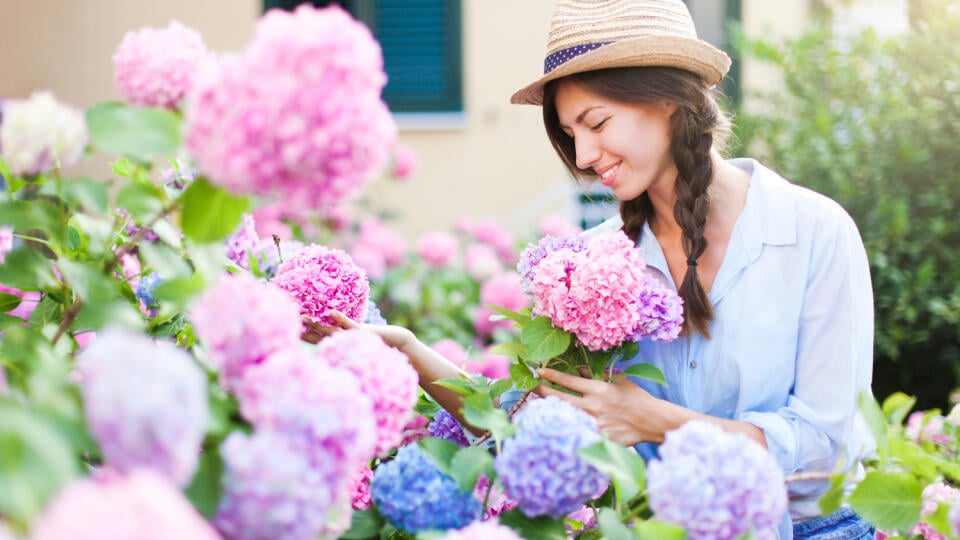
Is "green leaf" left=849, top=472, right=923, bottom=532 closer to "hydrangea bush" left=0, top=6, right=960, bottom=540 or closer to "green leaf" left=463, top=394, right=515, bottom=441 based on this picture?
"hydrangea bush" left=0, top=6, right=960, bottom=540

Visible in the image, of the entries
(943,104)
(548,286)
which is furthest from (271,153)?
(943,104)

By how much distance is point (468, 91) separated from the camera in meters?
5.98

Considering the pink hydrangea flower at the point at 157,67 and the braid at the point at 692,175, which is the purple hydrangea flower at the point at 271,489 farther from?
the braid at the point at 692,175

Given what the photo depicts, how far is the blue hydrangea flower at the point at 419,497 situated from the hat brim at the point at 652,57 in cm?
89

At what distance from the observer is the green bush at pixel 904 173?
3.11 metres

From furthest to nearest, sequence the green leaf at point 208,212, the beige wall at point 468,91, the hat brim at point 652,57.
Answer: the beige wall at point 468,91
the hat brim at point 652,57
the green leaf at point 208,212

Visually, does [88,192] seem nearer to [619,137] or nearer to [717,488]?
[717,488]

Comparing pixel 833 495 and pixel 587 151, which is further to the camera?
pixel 587 151

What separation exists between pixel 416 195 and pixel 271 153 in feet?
17.5

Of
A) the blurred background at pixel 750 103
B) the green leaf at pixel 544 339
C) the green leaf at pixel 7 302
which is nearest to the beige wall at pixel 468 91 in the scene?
the blurred background at pixel 750 103

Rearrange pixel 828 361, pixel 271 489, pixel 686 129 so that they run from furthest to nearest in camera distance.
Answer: pixel 686 129, pixel 828 361, pixel 271 489

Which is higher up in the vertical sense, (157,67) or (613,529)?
(157,67)

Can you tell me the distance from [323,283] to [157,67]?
0.60 m

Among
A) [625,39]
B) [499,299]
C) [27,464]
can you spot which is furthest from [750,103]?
[27,464]
